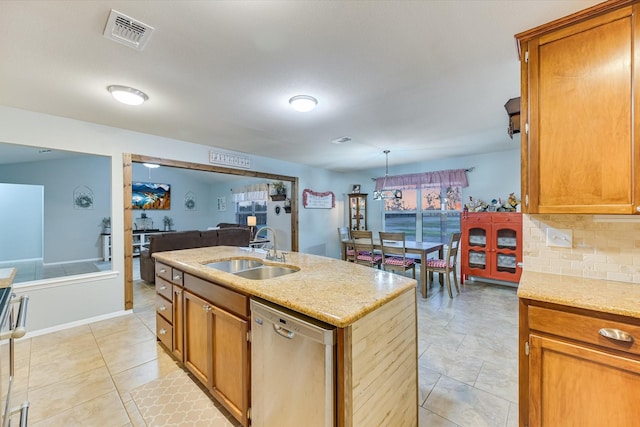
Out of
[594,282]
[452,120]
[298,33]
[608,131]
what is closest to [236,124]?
[298,33]

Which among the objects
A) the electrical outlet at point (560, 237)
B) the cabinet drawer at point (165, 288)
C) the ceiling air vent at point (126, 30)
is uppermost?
the ceiling air vent at point (126, 30)

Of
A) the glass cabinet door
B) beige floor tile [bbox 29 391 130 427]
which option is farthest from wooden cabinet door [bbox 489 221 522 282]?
beige floor tile [bbox 29 391 130 427]

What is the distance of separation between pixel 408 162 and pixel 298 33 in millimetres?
4534

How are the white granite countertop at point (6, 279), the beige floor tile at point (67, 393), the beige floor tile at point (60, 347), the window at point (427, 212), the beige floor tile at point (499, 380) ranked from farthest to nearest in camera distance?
1. the window at point (427, 212)
2. the beige floor tile at point (60, 347)
3. the beige floor tile at point (499, 380)
4. the beige floor tile at point (67, 393)
5. the white granite countertop at point (6, 279)

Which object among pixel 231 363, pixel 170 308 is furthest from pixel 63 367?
pixel 231 363

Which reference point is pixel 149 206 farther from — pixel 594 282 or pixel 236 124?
pixel 594 282

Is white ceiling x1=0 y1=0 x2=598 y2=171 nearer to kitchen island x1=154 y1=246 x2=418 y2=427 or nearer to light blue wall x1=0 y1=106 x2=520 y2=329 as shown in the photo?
light blue wall x1=0 y1=106 x2=520 y2=329

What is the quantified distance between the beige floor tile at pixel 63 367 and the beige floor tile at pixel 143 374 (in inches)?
13.8

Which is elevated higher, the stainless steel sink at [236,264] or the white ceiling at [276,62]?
the white ceiling at [276,62]

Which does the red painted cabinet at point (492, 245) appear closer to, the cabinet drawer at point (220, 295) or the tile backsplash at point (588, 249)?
the tile backsplash at point (588, 249)

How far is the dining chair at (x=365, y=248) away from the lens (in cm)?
446

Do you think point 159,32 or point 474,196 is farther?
point 474,196

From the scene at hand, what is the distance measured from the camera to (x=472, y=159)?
4.98 m

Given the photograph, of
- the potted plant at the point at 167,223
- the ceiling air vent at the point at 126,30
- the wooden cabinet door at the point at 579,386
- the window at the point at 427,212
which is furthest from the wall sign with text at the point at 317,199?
the potted plant at the point at 167,223
